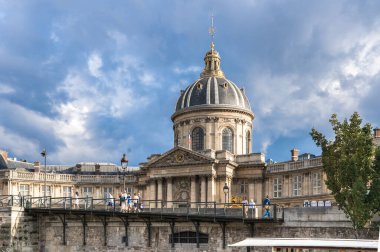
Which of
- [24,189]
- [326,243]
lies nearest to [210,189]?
[24,189]

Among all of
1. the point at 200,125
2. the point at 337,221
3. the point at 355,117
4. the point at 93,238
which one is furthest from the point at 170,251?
the point at 200,125

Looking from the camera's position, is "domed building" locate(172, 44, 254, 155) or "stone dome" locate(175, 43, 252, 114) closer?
"domed building" locate(172, 44, 254, 155)

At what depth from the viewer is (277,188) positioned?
7312 centimetres

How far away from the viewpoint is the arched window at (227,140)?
80875mm

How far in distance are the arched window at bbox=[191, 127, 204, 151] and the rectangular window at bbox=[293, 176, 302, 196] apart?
1506 cm

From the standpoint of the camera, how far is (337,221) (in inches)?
1566

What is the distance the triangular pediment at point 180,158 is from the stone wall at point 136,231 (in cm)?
2603

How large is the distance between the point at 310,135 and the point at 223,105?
3990 cm

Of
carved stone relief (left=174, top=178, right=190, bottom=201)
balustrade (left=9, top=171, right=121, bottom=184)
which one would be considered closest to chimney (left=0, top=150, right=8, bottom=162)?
balustrade (left=9, top=171, right=121, bottom=184)

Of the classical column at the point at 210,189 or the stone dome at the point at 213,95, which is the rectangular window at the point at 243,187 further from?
the stone dome at the point at 213,95

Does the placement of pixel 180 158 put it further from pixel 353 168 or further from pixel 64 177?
pixel 353 168

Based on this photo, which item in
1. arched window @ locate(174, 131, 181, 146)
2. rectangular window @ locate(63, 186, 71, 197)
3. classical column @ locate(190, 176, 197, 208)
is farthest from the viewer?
arched window @ locate(174, 131, 181, 146)

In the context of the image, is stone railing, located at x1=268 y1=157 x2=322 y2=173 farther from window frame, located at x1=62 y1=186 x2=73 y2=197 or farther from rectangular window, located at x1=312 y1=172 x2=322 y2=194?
window frame, located at x1=62 y1=186 x2=73 y2=197

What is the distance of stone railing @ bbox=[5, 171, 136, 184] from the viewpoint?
8062 centimetres
